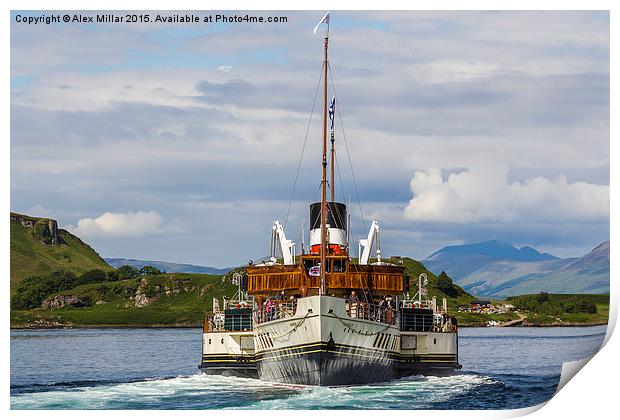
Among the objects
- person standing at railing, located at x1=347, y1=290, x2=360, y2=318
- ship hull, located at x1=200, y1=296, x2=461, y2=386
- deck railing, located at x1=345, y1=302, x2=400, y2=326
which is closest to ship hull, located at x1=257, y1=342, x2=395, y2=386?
ship hull, located at x1=200, y1=296, x2=461, y2=386

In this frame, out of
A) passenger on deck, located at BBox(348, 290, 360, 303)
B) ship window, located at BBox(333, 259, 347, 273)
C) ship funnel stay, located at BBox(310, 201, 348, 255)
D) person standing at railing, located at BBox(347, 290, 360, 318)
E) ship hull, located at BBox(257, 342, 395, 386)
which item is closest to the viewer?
ship hull, located at BBox(257, 342, 395, 386)

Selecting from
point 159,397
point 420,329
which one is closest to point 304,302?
point 159,397

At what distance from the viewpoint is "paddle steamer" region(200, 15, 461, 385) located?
68688 mm

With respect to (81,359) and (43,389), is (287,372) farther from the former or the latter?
(81,359)

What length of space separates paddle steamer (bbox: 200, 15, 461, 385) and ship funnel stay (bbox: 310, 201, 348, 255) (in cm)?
7

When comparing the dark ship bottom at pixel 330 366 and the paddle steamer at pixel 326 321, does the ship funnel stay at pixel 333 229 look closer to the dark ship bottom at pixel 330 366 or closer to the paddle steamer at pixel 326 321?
the paddle steamer at pixel 326 321

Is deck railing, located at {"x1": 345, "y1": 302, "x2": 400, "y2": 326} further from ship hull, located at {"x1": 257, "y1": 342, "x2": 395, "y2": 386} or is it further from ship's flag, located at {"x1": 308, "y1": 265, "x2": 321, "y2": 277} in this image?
ship's flag, located at {"x1": 308, "y1": 265, "x2": 321, "y2": 277}

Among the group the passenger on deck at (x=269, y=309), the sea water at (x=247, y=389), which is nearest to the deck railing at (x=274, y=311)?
the passenger on deck at (x=269, y=309)

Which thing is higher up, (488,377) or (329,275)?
(329,275)

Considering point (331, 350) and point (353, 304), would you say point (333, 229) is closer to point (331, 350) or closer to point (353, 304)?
point (353, 304)

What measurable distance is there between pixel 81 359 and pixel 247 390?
59.7 meters

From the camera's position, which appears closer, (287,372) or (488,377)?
(287,372)

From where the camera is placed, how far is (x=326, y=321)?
67688 millimetres
